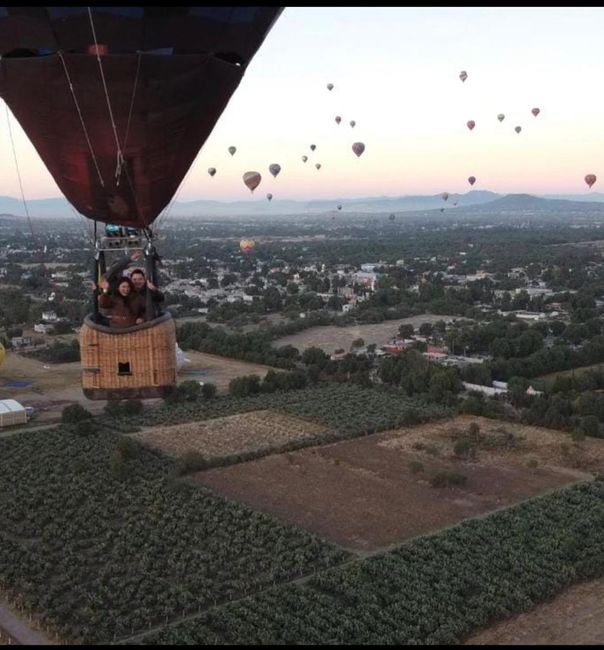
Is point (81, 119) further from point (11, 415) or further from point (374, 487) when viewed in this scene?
point (11, 415)

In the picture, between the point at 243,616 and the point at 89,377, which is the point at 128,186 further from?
the point at 243,616

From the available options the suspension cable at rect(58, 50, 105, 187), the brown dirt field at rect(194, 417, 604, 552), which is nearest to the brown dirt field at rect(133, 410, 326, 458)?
the brown dirt field at rect(194, 417, 604, 552)

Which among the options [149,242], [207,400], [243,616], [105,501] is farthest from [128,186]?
[207,400]

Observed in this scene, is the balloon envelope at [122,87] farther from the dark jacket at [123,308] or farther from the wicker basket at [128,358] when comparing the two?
the wicker basket at [128,358]

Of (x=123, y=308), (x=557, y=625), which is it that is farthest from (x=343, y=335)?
(x=123, y=308)

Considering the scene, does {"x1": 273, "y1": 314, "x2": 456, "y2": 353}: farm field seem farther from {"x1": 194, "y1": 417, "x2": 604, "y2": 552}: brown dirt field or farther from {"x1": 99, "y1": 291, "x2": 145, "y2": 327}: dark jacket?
{"x1": 99, "y1": 291, "x2": 145, "y2": 327}: dark jacket
